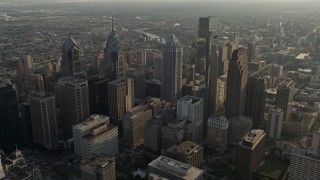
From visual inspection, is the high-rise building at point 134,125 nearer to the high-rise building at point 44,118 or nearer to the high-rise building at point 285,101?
the high-rise building at point 44,118

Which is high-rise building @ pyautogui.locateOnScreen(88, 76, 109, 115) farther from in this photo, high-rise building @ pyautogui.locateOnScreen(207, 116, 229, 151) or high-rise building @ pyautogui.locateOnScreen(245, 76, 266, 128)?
high-rise building @ pyautogui.locateOnScreen(245, 76, 266, 128)

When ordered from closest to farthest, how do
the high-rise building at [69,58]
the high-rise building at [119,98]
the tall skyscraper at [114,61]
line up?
1. the high-rise building at [119,98]
2. the tall skyscraper at [114,61]
3. the high-rise building at [69,58]

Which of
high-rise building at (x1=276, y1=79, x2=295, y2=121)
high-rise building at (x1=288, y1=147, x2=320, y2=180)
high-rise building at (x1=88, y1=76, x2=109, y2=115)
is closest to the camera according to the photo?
high-rise building at (x1=288, y1=147, x2=320, y2=180)

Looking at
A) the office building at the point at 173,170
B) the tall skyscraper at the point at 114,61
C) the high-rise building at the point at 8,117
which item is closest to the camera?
the office building at the point at 173,170

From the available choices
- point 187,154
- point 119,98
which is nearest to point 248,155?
point 187,154

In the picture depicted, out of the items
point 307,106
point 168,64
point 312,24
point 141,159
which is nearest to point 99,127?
point 141,159

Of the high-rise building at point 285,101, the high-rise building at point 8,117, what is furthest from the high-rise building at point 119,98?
the high-rise building at point 285,101

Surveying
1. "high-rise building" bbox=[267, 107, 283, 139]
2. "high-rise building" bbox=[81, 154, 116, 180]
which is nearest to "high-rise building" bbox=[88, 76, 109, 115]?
"high-rise building" bbox=[81, 154, 116, 180]

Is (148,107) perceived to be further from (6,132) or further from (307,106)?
(307,106)
